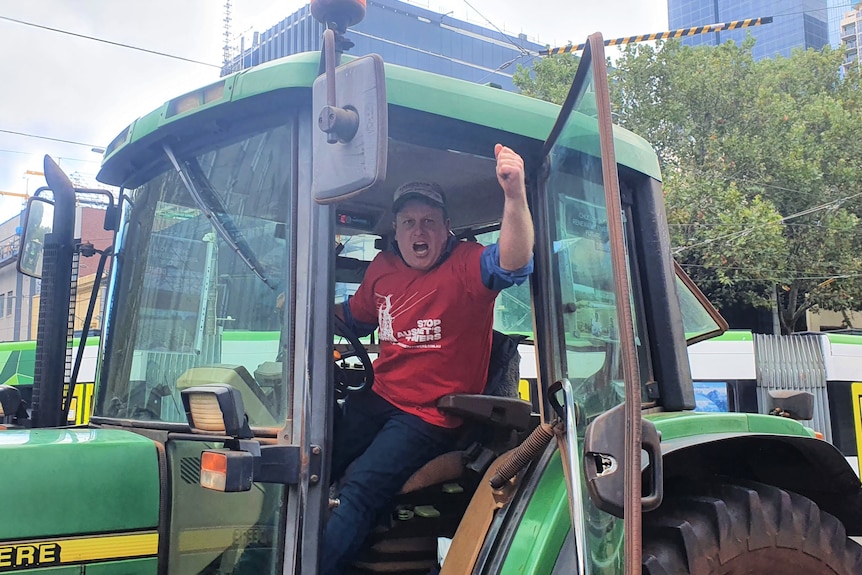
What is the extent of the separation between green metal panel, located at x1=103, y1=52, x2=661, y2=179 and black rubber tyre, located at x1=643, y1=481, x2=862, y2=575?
1.10m

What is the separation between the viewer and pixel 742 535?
85.3 inches

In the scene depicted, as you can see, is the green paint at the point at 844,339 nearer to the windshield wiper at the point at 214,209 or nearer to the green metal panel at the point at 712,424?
the green metal panel at the point at 712,424

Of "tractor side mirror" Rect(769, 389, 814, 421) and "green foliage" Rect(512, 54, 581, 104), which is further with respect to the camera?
"green foliage" Rect(512, 54, 581, 104)

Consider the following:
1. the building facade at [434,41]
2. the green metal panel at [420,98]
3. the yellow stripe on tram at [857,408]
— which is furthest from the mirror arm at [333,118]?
the building facade at [434,41]

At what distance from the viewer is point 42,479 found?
6.03ft

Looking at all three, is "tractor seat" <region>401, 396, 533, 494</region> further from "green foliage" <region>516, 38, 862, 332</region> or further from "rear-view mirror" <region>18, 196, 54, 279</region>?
"green foliage" <region>516, 38, 862, 332</region>

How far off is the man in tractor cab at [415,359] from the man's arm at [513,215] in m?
0.02

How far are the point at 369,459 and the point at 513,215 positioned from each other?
3.01 feet

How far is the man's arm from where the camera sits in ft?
6.33

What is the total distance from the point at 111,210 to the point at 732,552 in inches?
89.5

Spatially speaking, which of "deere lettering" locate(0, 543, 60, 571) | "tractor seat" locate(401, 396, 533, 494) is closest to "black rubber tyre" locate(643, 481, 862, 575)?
"tractor seat" locate(401, 396, 533, 494)

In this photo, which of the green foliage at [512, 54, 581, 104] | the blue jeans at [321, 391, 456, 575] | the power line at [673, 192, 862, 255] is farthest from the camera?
the green foliage at [512, 54, 581, 104]

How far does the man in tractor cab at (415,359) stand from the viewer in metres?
2.32

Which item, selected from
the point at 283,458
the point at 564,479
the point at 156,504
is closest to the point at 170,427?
the point at 156,504
